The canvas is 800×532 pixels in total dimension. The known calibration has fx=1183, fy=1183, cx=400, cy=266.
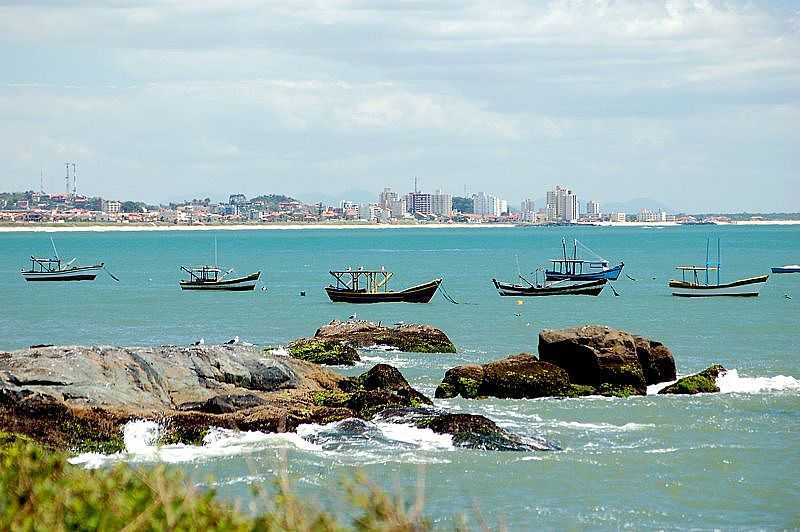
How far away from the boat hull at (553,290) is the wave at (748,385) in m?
41.7

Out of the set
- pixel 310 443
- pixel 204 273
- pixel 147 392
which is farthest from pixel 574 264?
pixel 310 443

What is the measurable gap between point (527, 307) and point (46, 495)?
196 feet

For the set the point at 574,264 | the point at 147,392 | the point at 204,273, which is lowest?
the point at 204,273

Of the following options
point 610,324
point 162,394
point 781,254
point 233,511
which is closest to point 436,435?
point 162,394

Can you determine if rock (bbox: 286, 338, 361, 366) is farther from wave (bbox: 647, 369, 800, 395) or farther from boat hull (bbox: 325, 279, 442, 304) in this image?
boat hull (bbox: 325, 279, 442, 304)

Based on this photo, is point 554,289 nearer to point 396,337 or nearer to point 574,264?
point 574,264

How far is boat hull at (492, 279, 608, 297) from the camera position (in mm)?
74000

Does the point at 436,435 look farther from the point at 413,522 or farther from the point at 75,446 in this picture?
the point at 413,522

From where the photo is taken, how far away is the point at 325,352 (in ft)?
120

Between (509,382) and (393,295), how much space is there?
39863mm

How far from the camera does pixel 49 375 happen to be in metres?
23.2

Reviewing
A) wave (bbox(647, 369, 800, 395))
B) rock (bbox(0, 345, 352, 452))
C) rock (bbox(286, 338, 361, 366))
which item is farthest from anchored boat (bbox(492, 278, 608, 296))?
rock (bbox(0, 345, 352, 452))

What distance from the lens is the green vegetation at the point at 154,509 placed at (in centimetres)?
707

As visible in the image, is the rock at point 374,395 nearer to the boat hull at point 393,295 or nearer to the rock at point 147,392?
the rock at point 147,392
